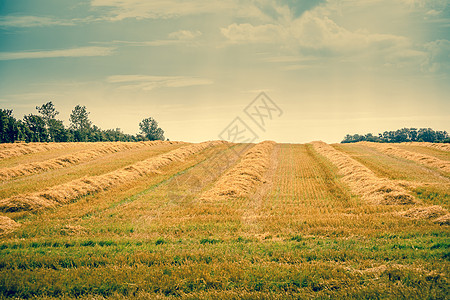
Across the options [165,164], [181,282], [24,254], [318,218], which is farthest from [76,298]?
[165,164]

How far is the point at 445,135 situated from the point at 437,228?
150 m

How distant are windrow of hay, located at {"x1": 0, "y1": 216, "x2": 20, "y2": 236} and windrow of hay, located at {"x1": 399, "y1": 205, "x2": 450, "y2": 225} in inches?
644

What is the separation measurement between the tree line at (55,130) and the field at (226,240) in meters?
70.1

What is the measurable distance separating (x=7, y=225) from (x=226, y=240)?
8943mm

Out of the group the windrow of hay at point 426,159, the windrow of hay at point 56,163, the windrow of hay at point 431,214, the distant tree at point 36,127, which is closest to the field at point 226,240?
the windrow of hay at point 431,214

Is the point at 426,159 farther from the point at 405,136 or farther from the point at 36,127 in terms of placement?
the point at 405,136

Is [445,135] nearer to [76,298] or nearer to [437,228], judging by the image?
[437,228]

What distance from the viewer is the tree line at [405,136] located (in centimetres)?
13146

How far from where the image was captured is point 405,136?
143000 mm

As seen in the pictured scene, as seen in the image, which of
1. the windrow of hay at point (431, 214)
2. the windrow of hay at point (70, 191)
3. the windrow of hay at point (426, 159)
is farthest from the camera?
the windrow of hay at point (426, 159)

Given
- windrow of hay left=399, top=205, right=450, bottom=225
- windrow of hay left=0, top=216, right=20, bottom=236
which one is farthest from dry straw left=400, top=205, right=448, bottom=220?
windrow of hay left=0, top=216, right=20, bottom=236

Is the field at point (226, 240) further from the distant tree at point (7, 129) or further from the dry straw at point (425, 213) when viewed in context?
the distant tree at point (7, 129)

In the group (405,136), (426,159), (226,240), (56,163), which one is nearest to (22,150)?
(56,163)

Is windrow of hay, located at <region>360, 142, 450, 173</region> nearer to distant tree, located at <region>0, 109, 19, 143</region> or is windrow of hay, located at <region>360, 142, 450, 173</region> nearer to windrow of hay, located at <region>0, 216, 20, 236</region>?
windrow of hay, located at <region>0, 216, 20, 236</region>
